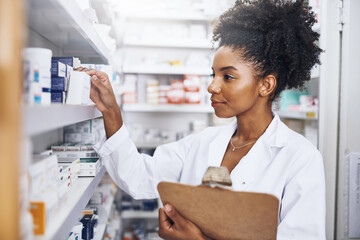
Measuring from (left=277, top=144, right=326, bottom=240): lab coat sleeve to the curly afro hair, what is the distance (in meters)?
0.44

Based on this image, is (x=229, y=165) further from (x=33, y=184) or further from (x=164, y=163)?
(x=33, y=184)

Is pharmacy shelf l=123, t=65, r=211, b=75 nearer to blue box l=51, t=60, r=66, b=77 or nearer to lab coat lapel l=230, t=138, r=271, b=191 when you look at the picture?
lab coat lapel l=230, t=138, r=271, b=191

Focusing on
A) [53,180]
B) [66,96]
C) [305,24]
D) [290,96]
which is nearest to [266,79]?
[305,24]

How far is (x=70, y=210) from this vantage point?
86 cm

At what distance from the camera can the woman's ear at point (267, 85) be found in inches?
52.2

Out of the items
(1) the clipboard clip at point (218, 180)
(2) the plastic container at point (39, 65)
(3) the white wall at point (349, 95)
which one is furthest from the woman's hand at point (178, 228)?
(3) the white wall at point (349, 95)

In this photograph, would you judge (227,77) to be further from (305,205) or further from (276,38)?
(305,205)

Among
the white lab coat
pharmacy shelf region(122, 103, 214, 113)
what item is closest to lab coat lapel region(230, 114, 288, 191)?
the white lab coat

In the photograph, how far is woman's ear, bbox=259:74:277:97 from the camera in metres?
1.33

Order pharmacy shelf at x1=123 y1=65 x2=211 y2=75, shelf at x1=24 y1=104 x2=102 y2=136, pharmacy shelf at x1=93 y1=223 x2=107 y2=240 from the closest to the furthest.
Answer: shelf at x1=24 y1=104 x2=102 y2=136 < pharmacy shelf at x1=93 y1=223 x2=107 y2=240 < pharmacy shelf at x1=123 y1=65 x2=211 y2=75

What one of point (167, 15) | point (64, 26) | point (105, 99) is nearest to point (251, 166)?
point (105, 99)

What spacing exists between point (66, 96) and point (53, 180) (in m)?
0.33

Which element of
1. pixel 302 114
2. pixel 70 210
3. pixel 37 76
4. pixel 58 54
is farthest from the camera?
pixel 302 114

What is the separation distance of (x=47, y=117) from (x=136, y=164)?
0.79m
